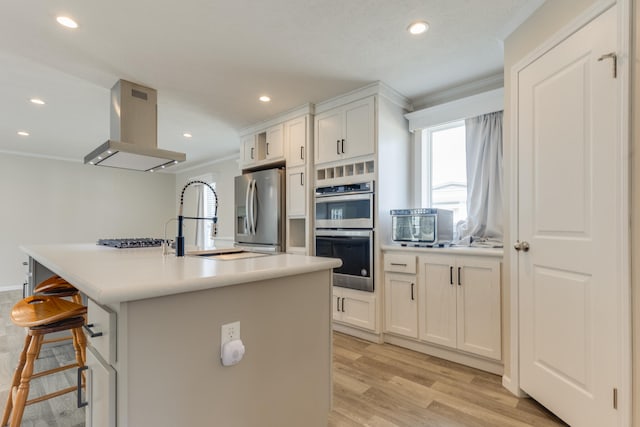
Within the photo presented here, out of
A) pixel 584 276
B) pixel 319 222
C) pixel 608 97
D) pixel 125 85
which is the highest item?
pixel 125 85

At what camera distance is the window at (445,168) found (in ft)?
10.2

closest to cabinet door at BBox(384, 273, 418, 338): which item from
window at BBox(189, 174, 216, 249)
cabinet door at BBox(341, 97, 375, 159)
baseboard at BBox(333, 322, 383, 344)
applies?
baseboard at BBox(333, 322, 383, 344)

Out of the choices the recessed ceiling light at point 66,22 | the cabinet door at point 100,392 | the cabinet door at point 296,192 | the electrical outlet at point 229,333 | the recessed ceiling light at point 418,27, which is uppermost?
the recessed ceiling light at point 418,27

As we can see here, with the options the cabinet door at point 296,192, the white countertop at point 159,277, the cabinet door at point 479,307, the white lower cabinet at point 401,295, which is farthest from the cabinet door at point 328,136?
the white countertop at point 159,277

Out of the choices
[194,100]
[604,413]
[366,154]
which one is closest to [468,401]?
[604,413]

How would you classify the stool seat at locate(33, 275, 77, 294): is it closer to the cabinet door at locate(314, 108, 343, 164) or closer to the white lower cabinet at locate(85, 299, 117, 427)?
the white lower cabinet at locate(85, 299, 117, 427)

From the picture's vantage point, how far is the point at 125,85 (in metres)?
2.84

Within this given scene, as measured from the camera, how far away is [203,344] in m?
1.08

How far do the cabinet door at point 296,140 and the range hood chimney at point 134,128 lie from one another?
4.04 feet

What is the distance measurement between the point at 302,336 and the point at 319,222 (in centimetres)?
200

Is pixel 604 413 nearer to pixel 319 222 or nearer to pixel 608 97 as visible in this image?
pixel 608 97

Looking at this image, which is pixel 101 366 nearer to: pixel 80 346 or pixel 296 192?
pixel 80 346

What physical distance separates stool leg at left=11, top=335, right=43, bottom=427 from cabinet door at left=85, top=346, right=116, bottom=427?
2.37 ft

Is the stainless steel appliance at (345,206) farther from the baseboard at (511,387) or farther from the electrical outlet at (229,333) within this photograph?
the electrical outlet at (229,333)
